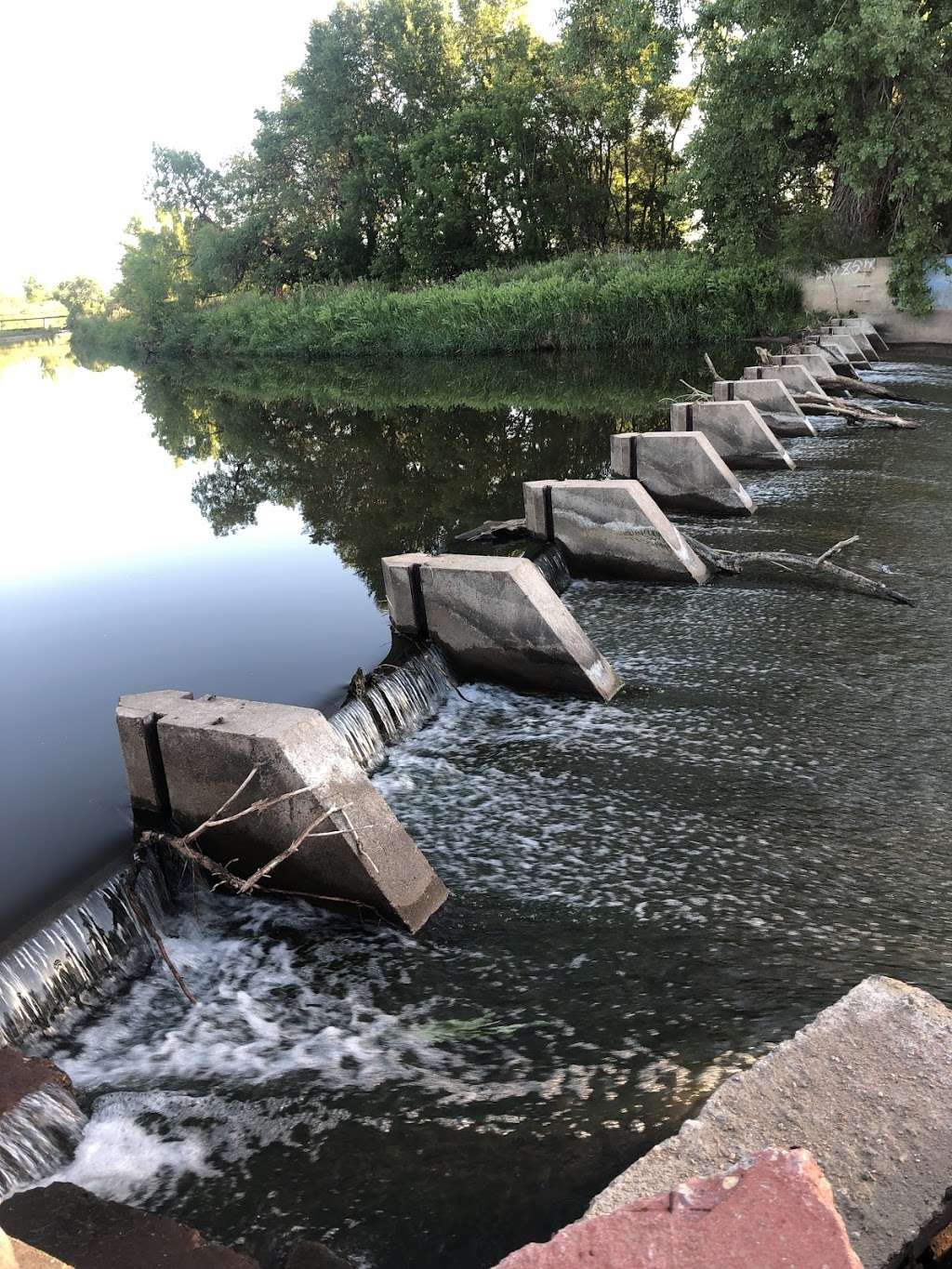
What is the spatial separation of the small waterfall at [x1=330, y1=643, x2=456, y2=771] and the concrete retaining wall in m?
23.5

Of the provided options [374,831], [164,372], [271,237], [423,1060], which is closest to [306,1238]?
[423,1060]

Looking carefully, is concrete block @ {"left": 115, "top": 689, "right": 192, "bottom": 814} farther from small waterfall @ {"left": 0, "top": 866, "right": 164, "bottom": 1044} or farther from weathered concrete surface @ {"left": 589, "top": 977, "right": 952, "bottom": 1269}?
weathered concrete surface @ {"left": 589, "top": 977, "right": 952, "bottom": 1269}

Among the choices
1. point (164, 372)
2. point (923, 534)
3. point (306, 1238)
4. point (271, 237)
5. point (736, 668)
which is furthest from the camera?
point (271, 237)

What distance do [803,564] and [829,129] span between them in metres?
21.6

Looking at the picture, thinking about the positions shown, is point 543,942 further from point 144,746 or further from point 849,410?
point 849,410

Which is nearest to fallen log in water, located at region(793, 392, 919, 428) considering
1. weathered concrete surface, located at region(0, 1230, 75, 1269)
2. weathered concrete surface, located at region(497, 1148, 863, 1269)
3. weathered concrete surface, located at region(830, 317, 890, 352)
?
weathered concrete surface, located at region(830, 317, 890, 352)

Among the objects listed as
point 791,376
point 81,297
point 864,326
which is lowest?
point 791,376

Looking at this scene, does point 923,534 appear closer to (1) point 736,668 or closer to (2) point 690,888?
(1) point 736,668

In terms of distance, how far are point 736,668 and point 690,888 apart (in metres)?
2.66

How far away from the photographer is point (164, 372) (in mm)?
39906

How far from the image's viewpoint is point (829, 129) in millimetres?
24734

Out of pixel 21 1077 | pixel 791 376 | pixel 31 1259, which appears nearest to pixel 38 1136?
pixel 21 1077

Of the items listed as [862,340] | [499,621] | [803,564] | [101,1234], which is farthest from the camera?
[862,340]

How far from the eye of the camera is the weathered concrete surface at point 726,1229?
166 centimetres
